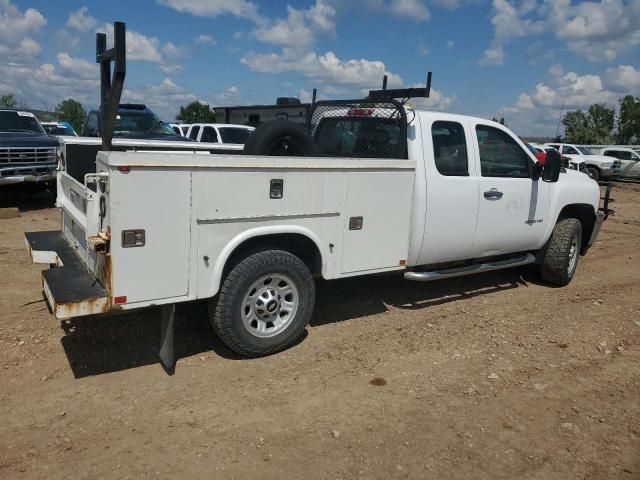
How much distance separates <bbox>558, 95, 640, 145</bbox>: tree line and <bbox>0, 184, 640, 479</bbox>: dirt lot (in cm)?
5559

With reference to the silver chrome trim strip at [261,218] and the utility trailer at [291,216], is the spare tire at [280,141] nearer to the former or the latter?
the utility trailer at [291,216]

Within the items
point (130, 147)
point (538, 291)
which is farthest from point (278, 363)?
point (538, 291)

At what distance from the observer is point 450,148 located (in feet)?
17.8

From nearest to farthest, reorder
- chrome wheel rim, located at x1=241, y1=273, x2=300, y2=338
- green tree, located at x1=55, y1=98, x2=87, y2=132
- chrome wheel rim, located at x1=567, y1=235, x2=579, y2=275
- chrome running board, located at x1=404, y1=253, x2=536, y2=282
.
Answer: chrome wheel rim, located at x1=241, y1=273, x2=300, y2=338, chrome running board, located at x1=404, y1=253, x2=536, y2=282, chrome wheel rim, located at x1=567, y1=235, x2=579, y2=275, green tree, located at x1=55, y1=98, x2=87, y2=132

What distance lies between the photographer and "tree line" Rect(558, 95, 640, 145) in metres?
54.4

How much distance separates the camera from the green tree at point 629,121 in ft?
176

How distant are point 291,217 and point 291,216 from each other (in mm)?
11

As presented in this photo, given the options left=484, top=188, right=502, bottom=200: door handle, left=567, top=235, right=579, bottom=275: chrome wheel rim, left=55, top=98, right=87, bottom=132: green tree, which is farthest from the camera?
left=55, top=98, right=87, bottom=132: green tree

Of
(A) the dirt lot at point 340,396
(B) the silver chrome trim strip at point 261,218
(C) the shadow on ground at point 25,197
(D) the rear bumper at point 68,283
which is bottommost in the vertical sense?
(A) the dirt lot at point 340,396

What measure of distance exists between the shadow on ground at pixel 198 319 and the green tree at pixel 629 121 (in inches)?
2177

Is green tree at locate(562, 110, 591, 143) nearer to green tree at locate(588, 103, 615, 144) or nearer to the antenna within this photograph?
green tree at locate(588, 103, 615, 144)

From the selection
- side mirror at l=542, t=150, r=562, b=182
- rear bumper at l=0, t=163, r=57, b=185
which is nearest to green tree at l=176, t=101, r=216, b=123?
rear bumper at l=0, t=163, r=57, b=185

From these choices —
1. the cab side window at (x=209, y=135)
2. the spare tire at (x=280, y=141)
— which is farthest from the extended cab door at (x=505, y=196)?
the cab side window at (x=209, y=135)

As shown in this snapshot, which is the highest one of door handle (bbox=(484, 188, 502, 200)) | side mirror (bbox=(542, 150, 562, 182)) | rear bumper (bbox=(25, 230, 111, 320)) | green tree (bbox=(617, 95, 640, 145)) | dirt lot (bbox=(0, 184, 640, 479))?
green tree (bbox=(617, 95, 640, 145))
